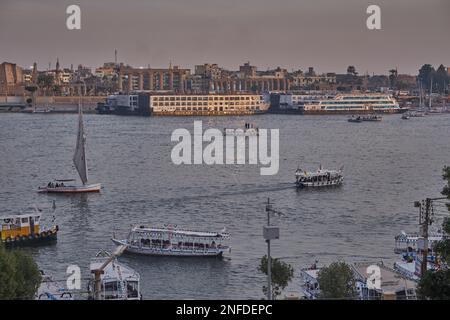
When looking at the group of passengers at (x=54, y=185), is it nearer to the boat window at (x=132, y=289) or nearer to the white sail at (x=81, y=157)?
the white sail at (x=81, y=157)

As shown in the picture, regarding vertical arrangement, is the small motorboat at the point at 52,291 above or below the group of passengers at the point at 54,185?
above

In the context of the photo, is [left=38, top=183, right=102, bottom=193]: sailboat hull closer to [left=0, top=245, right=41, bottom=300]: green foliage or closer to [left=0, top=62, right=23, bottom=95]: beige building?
[left=0, top=245, right=41, bottom=300]: green foliage

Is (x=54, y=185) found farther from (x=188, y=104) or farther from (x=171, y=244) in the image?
(x=188, y=104)

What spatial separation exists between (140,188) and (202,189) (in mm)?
493

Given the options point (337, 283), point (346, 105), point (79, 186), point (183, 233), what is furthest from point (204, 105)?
point (337, 283)

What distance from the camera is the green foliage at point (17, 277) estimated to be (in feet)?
6.96

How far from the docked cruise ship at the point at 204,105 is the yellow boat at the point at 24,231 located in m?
15.8

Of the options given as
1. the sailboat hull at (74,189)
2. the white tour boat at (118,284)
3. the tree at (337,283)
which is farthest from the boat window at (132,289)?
the sailboat hull at (74,189)

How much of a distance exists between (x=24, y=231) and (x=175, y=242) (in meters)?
0.83

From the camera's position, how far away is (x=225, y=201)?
19.6 feet
